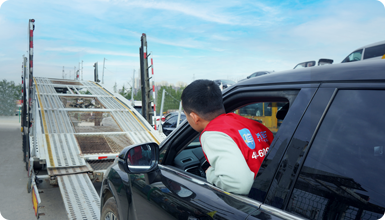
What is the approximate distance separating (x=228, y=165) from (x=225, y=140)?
0.39 ft

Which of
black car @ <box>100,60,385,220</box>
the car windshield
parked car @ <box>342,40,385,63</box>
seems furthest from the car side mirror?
the car windshield

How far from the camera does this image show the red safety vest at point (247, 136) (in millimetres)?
1350

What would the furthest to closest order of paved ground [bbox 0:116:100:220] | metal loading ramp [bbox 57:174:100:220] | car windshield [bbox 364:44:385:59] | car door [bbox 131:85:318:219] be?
1. car windshield [bbox 364:44:385:59]
2. paved ground [bbox 0:116:100:220]
3. metal loading ramp [bbox 57:174:100:220]
4. car door [bbox 131:85:318:219]

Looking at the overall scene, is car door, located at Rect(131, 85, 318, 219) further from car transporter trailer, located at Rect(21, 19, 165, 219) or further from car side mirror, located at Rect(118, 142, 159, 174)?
car transporter trailer, located at Rect(21, 19, 165, 219)

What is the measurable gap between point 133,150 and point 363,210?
1.33m

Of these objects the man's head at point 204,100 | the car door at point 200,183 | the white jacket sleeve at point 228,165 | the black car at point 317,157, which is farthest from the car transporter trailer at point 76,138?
the black car at point 317,157

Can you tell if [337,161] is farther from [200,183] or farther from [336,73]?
[200,183]

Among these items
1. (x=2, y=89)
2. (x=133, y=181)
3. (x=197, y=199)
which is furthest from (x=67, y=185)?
(x=2, y=89)

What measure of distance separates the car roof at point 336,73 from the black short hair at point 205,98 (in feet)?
1.09

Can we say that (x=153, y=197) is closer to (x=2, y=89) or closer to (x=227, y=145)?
(x=227, y=145)

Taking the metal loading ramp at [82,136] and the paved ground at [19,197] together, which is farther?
the paved ground at [19,197]

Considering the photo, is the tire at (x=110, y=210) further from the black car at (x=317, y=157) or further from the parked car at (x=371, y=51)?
the parked car at (x=371, y=51)

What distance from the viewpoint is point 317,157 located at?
1.02 metres

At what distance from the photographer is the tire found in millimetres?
2168
